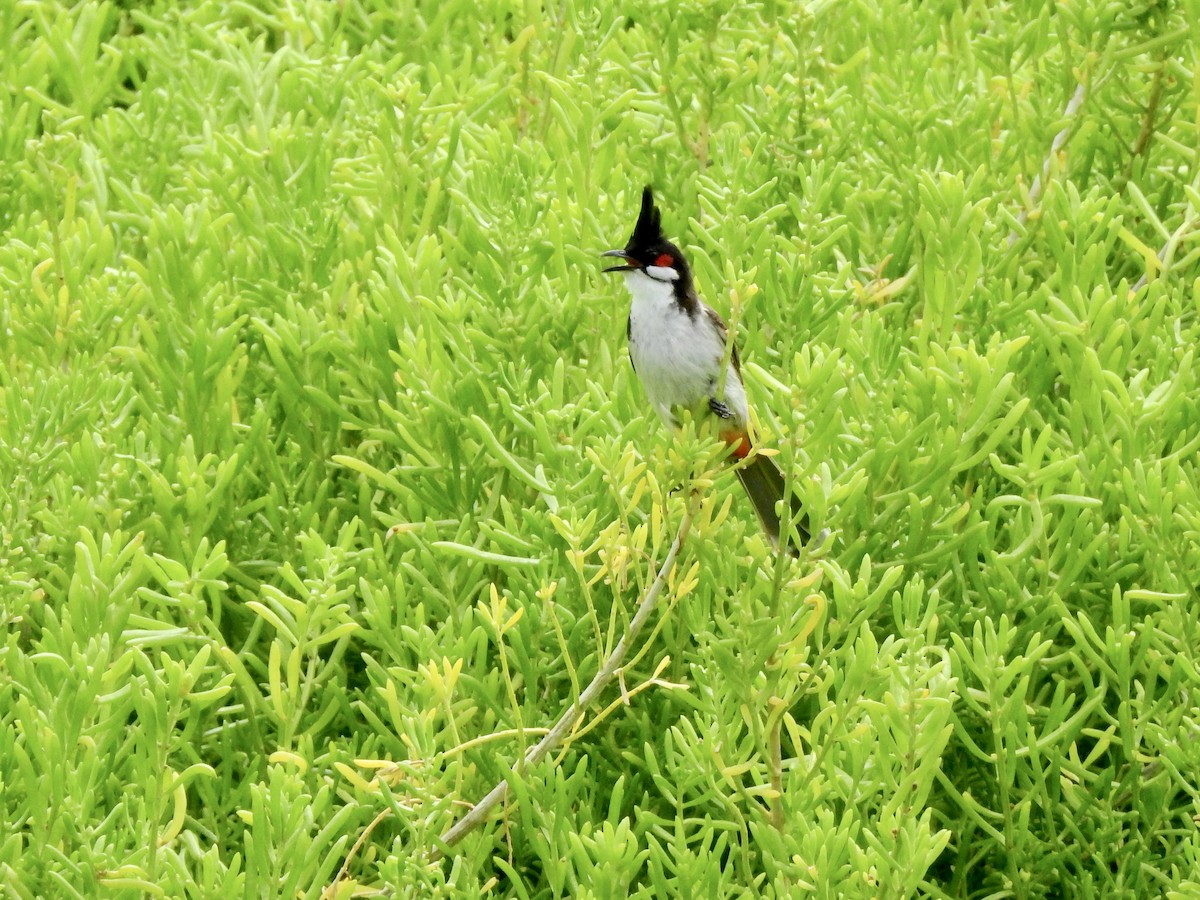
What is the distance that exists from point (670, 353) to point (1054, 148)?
2.69ft

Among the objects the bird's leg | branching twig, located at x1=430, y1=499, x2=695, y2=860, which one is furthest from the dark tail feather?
branching twig, located at x1=430, y1=499, x2=695, y2=860

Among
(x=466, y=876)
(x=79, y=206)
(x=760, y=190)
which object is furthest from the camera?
(x=79, y=206)

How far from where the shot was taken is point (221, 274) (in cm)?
288

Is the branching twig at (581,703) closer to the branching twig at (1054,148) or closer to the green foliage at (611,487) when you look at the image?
the green foliage at (611,487)

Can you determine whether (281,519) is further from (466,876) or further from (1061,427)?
(1061,427)

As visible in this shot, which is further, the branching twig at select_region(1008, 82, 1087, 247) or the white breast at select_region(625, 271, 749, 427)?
the branching twig at select_region(1008, 82, 1087, 247)

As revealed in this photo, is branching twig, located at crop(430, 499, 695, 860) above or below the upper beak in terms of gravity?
below

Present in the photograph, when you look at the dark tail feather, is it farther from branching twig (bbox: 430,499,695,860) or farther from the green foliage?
branching twig (bbox: 430,499,695,860)

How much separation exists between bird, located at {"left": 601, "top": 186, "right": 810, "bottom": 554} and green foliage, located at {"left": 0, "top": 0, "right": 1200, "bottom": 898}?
6 centimetres

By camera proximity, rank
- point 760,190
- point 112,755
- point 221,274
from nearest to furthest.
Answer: point 112,755, point 760,190, point 221,274

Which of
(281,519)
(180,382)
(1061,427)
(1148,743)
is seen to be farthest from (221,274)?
(1148,743)

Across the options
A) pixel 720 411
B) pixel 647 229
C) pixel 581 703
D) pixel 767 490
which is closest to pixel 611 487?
pixel 581 703

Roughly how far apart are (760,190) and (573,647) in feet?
2.42

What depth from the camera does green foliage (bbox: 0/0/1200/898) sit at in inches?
80.2
